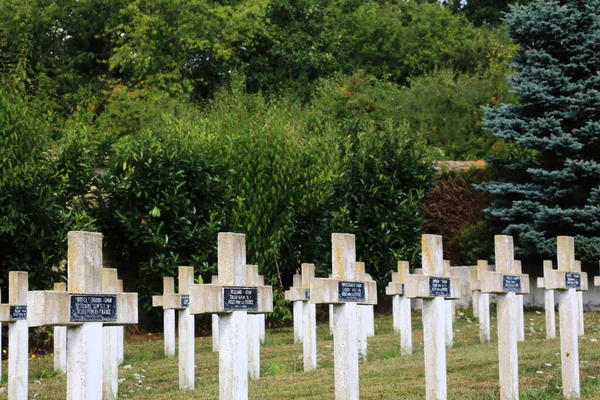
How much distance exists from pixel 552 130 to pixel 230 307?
20.0 meters

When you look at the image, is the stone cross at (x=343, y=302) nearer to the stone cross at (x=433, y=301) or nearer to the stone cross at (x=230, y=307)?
the stone cross at (x=433, y=301)

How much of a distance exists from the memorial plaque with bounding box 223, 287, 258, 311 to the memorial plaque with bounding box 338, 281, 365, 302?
1.35 m

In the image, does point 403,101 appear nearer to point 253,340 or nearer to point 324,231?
point 324,231

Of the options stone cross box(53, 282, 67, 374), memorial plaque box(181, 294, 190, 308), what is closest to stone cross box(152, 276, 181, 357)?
memorial plaque box(181, 294, 190, 308)

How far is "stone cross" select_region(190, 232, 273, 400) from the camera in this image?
9.41m

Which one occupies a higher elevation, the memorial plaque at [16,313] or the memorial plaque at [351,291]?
Result: the memorial plaque at [351,291]

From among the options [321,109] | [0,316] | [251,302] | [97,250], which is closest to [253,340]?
[0,316]

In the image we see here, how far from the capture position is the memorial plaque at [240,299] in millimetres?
9555

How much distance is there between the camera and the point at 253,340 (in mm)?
15633

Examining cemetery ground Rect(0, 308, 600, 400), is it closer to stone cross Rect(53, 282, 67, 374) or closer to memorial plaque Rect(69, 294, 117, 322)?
stone cross Rect(53, 282, 67, 374)

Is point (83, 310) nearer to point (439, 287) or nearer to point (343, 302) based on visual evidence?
point (343, 302)

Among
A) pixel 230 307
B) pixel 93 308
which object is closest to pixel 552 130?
pixel 230 307

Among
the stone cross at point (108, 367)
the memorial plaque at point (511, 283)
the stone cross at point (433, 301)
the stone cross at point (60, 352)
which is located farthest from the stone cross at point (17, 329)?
the memorial plaque at point (511, 283)

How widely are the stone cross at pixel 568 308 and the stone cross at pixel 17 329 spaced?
616cm
